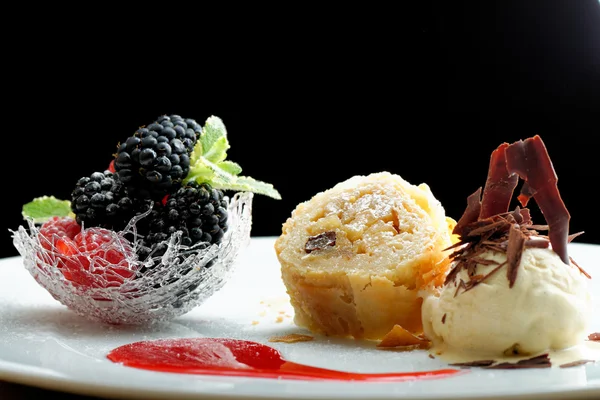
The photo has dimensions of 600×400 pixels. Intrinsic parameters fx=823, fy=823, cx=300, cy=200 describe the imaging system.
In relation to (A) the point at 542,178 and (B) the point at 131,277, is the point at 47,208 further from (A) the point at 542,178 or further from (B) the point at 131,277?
(A) the point at 542,178

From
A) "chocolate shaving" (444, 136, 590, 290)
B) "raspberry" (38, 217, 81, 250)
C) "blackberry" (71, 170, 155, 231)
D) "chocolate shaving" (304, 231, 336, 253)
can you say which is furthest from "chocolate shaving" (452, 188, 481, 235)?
"raspberry" (38, 217, 81, 250)

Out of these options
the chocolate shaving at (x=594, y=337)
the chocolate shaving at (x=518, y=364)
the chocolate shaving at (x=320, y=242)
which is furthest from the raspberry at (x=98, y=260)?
the chocolate shaving at (x=594, y=337)

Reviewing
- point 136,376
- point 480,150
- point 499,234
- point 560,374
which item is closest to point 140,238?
point 136,376

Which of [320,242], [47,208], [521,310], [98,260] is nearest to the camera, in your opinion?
[521,310]

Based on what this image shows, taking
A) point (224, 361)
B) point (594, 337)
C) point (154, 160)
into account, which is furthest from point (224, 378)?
point (594, 337)

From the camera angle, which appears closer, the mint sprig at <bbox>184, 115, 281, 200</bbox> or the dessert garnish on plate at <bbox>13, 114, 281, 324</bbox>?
the dessert garnish on plate at <bbox>13, 114, 281, 324</bbox>

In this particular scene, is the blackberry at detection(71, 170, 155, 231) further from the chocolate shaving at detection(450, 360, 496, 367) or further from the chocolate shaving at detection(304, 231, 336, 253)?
the chocolate shaving at detection(450, 360, 496, 367)

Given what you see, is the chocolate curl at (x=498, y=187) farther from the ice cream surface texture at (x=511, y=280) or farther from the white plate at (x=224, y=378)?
the white plate at (x=224, y=378)
